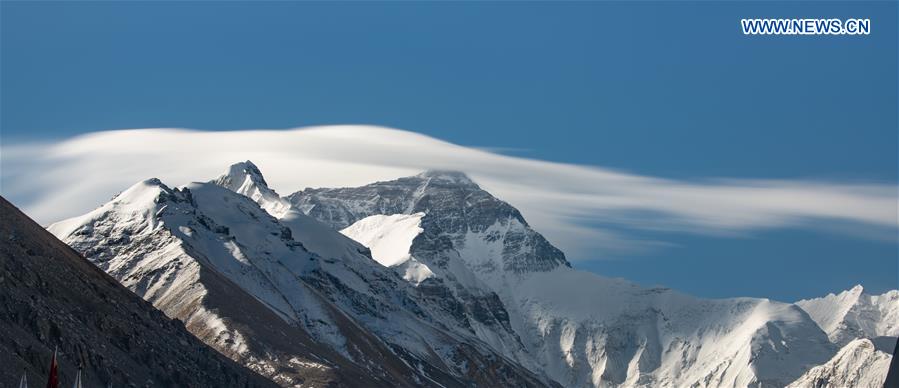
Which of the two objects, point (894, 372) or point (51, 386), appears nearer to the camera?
point (894, 372)

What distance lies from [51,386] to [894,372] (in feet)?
210

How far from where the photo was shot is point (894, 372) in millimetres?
113125

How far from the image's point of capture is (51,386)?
5787 inches
